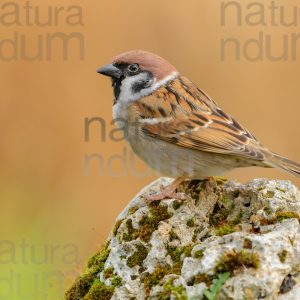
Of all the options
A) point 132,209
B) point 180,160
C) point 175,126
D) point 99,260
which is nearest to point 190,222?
point 132,209

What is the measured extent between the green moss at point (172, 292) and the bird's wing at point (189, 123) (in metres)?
1.69

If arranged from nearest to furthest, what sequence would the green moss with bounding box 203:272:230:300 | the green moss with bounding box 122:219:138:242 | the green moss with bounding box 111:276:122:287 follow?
1. the green moss with bounding box 203:272:230:300
2. the green moss with bounding box 111:276:122:287
3. the green moss with bounding box 122:219:138:242

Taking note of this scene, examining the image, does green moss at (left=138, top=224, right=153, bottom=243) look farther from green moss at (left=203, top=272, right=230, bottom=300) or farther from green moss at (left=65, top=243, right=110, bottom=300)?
green moss at (left=203, top=272, right=230, bottom=300)

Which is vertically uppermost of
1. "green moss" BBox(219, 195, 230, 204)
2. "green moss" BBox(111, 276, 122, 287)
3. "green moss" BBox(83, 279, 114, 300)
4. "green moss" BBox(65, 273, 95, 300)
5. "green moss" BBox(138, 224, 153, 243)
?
"green moss" BBox(219, 195, 230, 204)

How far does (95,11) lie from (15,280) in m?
3.87

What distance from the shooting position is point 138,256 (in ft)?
12.1

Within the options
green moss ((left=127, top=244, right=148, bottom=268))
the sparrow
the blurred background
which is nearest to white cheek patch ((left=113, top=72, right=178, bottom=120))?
the sparrow

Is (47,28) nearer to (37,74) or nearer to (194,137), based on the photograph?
(37,74)

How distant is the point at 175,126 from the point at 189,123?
A: 10 cm

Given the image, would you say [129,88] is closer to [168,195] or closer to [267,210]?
[168,195]

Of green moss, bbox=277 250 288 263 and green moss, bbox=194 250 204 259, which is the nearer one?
green moss, bbox=277 250 288 263

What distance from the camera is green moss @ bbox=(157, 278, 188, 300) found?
316 centimetres

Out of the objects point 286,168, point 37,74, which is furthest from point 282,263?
point 37,74

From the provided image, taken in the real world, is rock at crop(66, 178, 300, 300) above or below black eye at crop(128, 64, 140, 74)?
below
